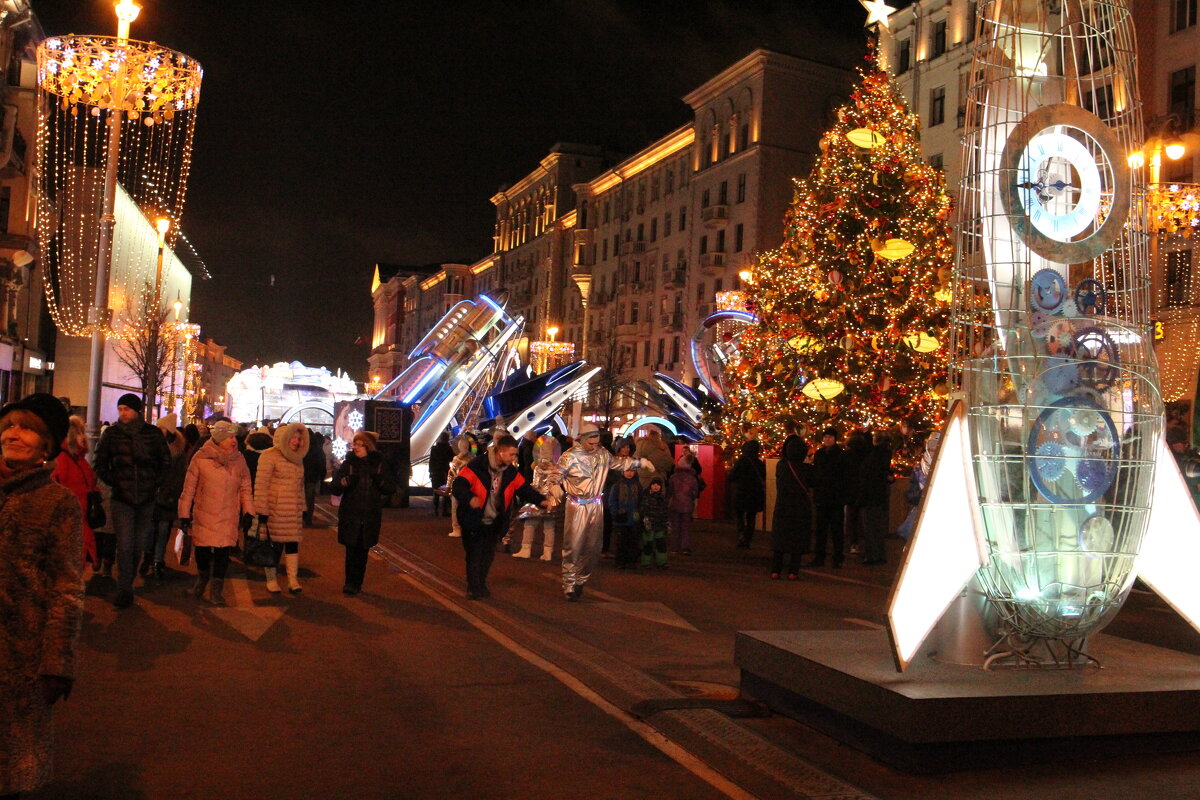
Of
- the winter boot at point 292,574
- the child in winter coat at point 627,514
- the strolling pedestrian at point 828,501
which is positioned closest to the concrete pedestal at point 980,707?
the winter boot at point 292,574

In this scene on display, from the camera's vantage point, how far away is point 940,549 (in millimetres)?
6469

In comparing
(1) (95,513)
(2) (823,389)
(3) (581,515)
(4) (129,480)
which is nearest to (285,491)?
(4) (129,480)

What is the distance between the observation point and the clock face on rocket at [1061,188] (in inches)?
267

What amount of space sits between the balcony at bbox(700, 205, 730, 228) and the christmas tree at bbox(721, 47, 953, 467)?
3702 centimetres

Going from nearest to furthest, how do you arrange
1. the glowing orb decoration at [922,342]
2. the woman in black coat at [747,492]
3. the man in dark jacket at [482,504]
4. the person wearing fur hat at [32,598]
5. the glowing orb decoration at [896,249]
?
the person wearing fur hat at [32,598] → the man in dark jacket at [482,504] → the woman in black coat at [747,492] → the glowing orb decoration at [896,249] → the glowing orb decoration at [922,342]

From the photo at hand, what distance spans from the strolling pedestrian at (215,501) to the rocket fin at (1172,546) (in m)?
7.84

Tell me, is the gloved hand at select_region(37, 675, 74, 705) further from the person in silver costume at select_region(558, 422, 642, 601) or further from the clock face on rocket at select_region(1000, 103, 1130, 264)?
the person in silver costume at select_region(558, 422, 642, 601)

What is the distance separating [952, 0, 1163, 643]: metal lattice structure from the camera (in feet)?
21.6

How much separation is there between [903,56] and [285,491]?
44361mm

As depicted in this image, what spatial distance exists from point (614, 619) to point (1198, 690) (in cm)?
592

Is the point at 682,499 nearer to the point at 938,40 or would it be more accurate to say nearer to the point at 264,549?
the point at 264,549

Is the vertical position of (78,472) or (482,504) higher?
(78,472)

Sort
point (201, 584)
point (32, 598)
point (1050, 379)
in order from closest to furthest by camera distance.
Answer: point (32, 598) → point (1050, 379) → point (201, 584)

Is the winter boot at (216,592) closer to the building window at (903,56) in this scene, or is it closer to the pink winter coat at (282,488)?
the pink winter coat at (282,488)
